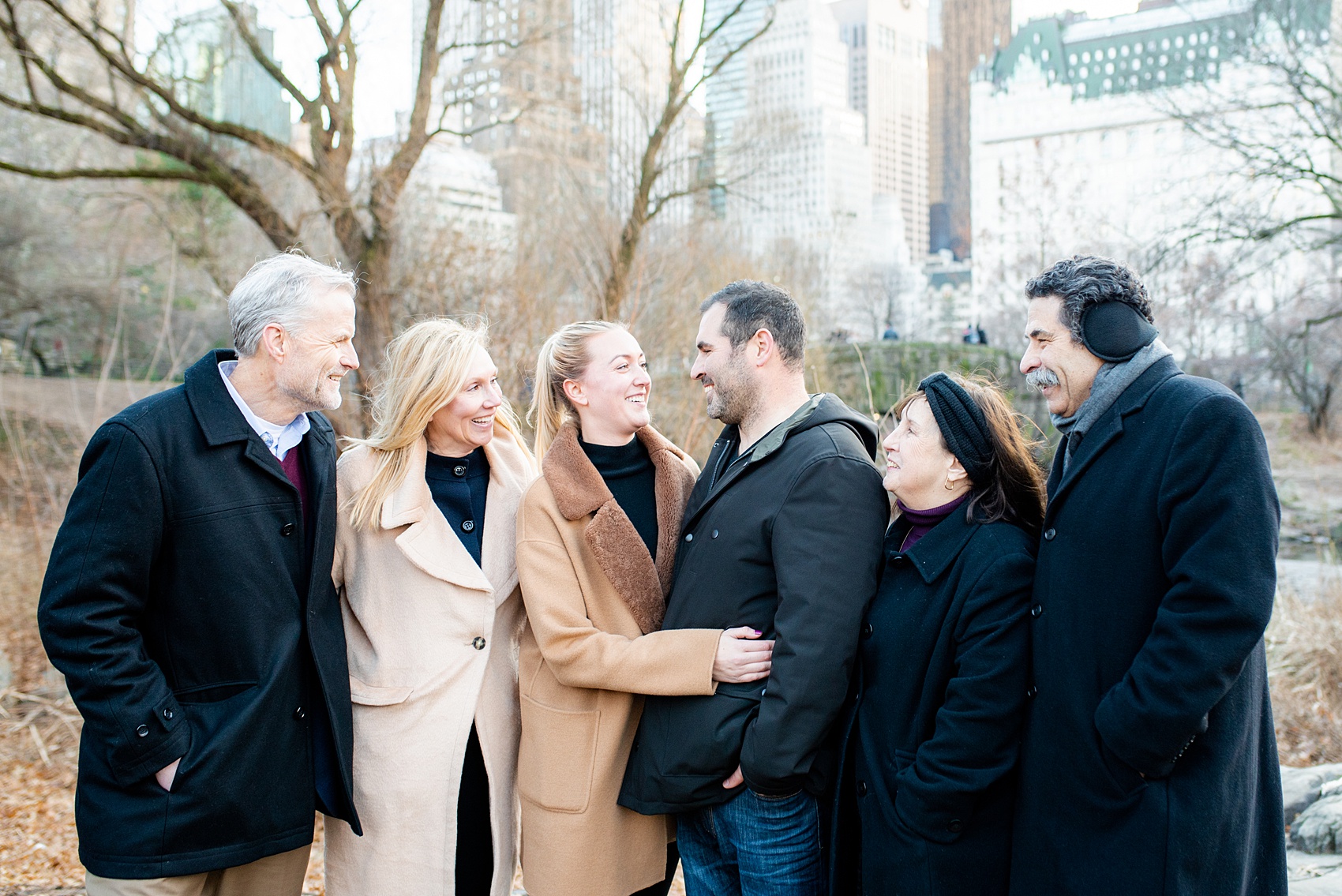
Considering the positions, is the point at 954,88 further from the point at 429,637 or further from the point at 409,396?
the point at 429,637

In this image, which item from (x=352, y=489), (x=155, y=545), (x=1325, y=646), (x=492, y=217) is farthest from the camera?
(x=492, y=217)

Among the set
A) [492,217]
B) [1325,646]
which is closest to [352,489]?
[1325,646]

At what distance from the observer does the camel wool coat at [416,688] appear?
2773mm

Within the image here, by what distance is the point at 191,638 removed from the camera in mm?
2461

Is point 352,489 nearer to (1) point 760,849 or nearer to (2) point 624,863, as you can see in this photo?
(2) point 624,863

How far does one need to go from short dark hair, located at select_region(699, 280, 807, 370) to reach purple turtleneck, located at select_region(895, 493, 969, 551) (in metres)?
0.53

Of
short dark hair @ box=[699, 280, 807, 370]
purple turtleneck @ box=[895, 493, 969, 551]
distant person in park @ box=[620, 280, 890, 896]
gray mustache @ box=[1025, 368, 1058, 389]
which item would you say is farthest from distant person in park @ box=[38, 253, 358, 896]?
gray mustache @ box=[1025, 368, 1058, 389]

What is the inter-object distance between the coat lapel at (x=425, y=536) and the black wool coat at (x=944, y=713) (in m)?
1.13

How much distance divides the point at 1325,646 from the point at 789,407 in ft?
18.8

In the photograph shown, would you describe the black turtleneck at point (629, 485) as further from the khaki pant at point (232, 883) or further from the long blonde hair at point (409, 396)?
the khaki pant at point (232, 883)

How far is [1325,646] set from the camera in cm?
660

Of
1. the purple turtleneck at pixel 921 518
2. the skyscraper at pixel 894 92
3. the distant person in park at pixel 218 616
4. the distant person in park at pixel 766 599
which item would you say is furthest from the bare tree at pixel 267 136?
the skyscraper at pixel 894 92

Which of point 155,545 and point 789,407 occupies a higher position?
point 789,407

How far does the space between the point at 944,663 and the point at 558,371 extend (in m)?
1.40
